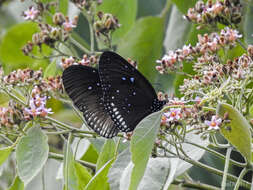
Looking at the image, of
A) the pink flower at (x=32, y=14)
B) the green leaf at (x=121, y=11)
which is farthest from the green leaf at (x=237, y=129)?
the green leaf at (x=121, y=11)

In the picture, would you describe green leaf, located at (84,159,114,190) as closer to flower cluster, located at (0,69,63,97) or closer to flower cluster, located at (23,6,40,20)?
flower cluster, located at (0,69,63,97)

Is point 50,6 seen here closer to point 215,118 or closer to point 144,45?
point 144,45

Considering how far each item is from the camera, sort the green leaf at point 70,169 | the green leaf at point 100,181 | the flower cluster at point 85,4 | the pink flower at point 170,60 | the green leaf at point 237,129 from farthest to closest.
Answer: the flower cluster at point 85,4 < the pink flower at point 170,60 < the green leaf at point 70,169 < the green leaf at point 100,181 < the green leaf at point 237,129


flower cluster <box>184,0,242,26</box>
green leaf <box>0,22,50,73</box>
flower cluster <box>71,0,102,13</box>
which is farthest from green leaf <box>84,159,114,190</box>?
green leaf <box>0,22,50,73</box>

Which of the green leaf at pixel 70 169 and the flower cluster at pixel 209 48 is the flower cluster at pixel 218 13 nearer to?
the flower cluster at pixel 209 48

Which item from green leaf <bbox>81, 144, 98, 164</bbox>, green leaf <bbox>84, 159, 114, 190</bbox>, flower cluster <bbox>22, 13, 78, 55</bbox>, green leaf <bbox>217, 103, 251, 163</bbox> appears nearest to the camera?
green leaf <bbox>217, 103, 251, 163</bbox>

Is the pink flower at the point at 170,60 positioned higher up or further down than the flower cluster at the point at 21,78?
higher up
